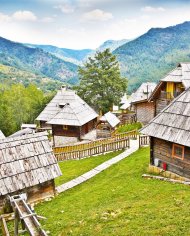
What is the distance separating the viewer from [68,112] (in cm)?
3469

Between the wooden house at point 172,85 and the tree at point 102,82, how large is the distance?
60.8 ft

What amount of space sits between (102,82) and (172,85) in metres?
21.4

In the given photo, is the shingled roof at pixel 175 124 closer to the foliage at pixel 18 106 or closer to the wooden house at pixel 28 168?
the wooden house at pixel 28 168

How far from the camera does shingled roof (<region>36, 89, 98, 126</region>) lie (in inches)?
1335

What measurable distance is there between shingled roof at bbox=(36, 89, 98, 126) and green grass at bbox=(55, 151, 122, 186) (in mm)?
9960

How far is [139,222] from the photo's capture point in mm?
9953

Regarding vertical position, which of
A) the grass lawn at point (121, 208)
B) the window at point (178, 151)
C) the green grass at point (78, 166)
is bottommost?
the green grass at point (78, 166)

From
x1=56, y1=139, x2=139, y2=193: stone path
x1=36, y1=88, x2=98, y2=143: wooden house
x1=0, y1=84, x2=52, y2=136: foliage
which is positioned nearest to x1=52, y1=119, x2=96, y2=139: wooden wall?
x1=36, y1=88, x2=98, y2=143: wooden house

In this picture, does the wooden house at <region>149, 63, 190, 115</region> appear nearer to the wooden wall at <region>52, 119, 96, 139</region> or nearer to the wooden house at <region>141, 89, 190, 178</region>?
the wooden house at <region>141, 89, 190, 178</region>

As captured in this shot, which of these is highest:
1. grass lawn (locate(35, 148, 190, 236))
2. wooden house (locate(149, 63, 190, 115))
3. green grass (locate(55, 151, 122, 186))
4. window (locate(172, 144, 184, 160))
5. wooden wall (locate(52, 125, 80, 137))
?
wooden house (locate(149, 63, 190, 115))

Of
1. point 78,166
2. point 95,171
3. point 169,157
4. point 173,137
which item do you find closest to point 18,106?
point 78,166

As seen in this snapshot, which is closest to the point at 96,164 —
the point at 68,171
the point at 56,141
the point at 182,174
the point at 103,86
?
the point at 68,171

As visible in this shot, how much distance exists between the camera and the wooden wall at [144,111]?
35812 mm

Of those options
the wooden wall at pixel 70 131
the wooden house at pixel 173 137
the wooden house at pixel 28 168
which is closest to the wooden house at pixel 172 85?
the wooden house at pixel 173 137
